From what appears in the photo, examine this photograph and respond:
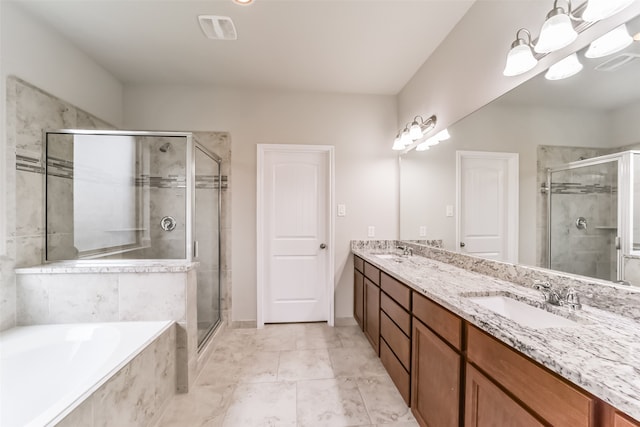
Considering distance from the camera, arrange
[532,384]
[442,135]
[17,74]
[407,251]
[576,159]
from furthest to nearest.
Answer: [407,251] < [442,135] < [17,74] < [576,159] < [532,384]

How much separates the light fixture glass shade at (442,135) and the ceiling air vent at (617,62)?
1.03 meters

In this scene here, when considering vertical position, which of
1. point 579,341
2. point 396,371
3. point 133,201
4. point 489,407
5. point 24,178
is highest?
point 24,178

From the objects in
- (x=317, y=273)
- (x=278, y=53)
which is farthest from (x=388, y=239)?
(x=278, y=53)

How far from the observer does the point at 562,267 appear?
124 centimetres

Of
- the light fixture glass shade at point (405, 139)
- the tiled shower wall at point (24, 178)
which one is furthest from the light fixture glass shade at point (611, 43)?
the tiled shower wall at point (24, 178)

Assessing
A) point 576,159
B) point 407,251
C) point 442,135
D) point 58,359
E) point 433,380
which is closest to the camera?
point 576,159

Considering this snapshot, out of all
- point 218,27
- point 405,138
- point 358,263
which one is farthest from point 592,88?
point 218,27

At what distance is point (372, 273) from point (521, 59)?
1.71 meters

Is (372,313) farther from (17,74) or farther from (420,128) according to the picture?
(17,74)

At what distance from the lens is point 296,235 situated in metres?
2.94

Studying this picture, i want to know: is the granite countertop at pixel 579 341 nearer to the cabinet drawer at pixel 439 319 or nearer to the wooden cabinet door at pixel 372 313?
the cabinet drawer at pixel 439 319

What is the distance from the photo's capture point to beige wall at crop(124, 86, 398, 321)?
110 inches

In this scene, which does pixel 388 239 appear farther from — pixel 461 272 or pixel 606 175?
pixel 606 175

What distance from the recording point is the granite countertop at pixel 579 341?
582 millimetres
